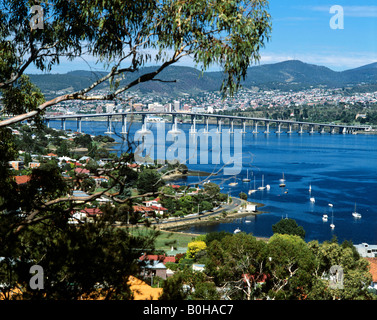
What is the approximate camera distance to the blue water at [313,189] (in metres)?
12.3

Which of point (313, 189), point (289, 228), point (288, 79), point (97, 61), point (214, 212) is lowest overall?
point (214, 212)

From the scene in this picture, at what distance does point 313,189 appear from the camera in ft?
57.2

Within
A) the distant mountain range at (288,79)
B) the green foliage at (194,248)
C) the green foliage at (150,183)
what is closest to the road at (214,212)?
the green foliage at (150,183)

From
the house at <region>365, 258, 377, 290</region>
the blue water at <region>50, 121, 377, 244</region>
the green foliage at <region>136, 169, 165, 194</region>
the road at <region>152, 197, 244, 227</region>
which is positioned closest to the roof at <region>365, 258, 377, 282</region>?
the house at <region>365, 258, 377, 290</region>

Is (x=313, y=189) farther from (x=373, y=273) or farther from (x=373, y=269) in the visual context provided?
(x=373, y=273)

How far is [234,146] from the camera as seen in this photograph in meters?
26.7

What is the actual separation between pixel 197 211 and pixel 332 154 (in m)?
15.7

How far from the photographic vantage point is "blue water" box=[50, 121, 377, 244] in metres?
12.3

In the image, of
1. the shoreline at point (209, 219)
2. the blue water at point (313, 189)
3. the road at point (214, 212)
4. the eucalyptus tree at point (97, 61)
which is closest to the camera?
the eucalyptus tree at point (97, 61)

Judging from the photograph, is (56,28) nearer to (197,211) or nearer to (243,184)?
(197,211)

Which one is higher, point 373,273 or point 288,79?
point 288,79

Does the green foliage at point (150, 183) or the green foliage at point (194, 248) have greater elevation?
the green foliage at point (150, 183)

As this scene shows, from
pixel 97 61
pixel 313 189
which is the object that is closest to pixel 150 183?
pixel 97 61

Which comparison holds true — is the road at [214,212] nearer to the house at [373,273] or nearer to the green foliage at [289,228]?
the green foliage at [289,228]
